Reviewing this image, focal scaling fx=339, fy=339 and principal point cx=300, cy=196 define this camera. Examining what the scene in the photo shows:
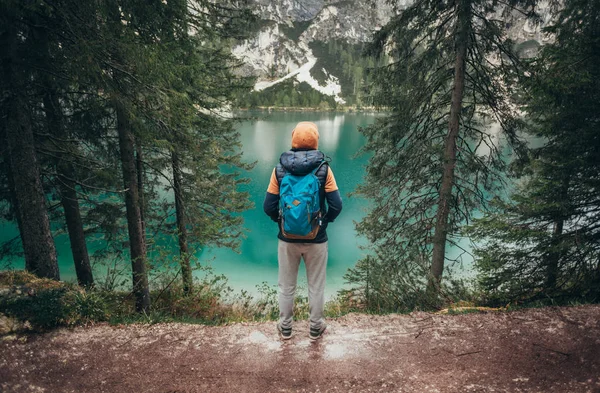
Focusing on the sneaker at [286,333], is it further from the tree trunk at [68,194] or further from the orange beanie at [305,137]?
the tree trunk at [68,194]

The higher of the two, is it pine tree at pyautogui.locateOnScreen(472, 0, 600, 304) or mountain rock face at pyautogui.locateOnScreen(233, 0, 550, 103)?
mountain rock face at pyautogui.locateOnScreen(233, 0, 550, 103)

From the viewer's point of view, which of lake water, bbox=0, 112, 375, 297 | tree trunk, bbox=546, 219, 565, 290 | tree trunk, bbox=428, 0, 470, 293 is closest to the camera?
tree trunk, bbox=546, 219, 565, 290

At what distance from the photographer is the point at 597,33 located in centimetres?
566

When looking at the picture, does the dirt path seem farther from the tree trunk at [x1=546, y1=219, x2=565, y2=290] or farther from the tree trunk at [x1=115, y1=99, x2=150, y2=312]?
the tree trunk at [x1=115, y1=99, x2=150, y2=312]

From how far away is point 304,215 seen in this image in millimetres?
3090

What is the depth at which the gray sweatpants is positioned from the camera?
337 cm

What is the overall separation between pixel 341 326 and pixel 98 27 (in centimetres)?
495

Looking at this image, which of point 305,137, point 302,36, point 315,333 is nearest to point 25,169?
point 305,137

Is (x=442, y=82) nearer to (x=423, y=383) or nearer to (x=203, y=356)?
(x=423, y=383)

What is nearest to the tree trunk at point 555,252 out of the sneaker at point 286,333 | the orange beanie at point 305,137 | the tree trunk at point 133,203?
the sneaker at point 286,333

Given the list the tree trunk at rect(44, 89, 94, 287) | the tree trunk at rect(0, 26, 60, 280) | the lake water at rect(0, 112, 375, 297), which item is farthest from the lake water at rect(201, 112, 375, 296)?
the tree trunk at rect(44, 89, 94, 287)

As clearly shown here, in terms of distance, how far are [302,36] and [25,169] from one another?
182271mm

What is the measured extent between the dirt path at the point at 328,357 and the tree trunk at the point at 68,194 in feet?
10.5

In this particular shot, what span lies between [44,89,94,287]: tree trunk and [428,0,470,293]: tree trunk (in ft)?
23.0
